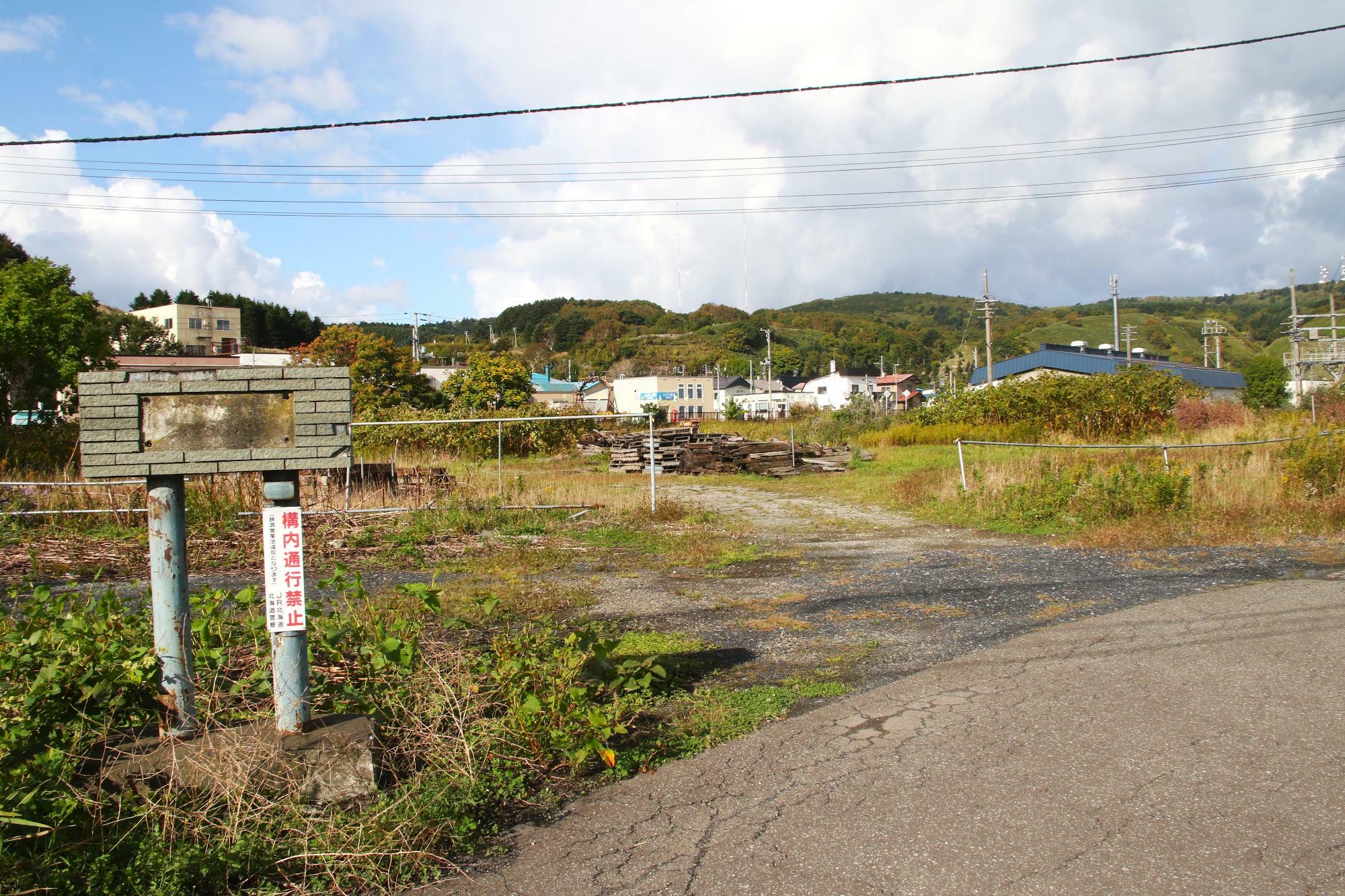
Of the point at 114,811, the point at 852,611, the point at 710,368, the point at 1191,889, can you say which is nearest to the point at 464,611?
the point at 852,611

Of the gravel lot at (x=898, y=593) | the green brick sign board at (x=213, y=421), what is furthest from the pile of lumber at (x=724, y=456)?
the green brick sign board at (x=213, y=421)

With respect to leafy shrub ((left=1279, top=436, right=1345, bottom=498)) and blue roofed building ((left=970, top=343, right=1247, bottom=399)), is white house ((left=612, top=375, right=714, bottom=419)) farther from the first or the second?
leafy shrub ((left=1279, top=436, right=1345, bottom=498))

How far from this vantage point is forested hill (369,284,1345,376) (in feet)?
434

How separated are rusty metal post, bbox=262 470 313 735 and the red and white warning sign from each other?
0.06 metres

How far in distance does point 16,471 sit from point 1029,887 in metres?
19.3

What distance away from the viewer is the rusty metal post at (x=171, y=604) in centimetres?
426

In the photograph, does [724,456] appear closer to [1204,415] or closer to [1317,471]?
[1204,415]

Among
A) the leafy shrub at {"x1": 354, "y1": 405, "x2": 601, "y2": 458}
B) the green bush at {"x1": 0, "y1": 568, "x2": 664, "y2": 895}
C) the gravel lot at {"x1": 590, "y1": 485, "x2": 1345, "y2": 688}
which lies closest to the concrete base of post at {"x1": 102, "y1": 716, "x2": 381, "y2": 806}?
the green bush at {"x1": 0, "y1": 568, "x2": 664, "y2": 895}

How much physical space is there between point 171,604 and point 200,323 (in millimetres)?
90902

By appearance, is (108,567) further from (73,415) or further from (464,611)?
(73,415)

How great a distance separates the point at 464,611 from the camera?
8.18 m

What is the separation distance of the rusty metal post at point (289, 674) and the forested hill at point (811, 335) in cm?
10940

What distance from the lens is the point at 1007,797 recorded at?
4.18 metres

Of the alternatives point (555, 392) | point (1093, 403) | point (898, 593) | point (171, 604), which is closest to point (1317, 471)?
point (898, 593)
